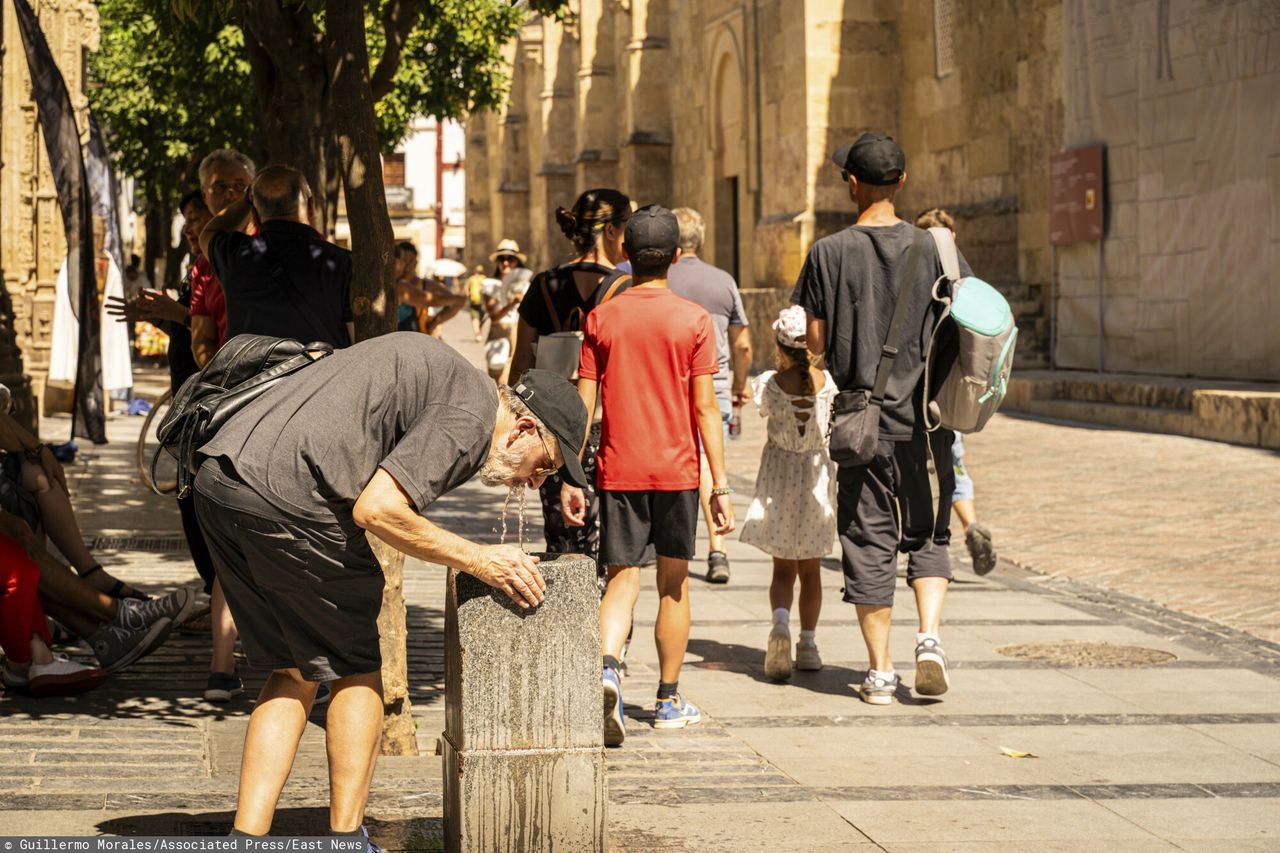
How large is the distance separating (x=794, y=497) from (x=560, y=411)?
342 cm

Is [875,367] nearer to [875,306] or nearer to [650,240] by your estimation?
[875,306]

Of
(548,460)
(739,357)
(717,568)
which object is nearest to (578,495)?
(548,460)

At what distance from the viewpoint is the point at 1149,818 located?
542cm

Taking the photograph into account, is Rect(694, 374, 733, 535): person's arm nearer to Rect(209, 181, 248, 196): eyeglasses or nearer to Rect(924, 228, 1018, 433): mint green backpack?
Rect(924, 228, 1018, 433): mint green backpack

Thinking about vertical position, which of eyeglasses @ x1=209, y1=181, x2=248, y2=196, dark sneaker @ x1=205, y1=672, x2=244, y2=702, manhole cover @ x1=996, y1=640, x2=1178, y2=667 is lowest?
manhole cover @ x1=996, y1=640, x2=1178, y2=667

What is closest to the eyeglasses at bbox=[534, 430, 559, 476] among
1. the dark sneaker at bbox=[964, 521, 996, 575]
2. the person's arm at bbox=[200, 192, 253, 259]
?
the person's arm at bbox=[200, 192, 253, 259]

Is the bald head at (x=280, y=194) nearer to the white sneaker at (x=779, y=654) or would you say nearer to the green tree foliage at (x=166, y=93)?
the white sneaker at (x=779, y=654)

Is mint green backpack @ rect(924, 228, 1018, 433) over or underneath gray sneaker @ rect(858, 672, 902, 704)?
over

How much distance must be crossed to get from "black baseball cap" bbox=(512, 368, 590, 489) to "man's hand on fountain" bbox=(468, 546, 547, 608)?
0.74 ft

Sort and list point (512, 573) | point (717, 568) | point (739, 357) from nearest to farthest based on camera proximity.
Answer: point (512, 573) → point (717, 568) → point (739, 357)

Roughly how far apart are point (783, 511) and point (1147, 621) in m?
2.32

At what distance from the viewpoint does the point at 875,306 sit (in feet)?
23.2

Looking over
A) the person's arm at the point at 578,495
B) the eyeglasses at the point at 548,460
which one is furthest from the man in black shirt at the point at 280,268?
the eyeglasses at the point at 548,460

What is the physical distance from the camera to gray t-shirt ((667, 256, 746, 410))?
9.95 meters
